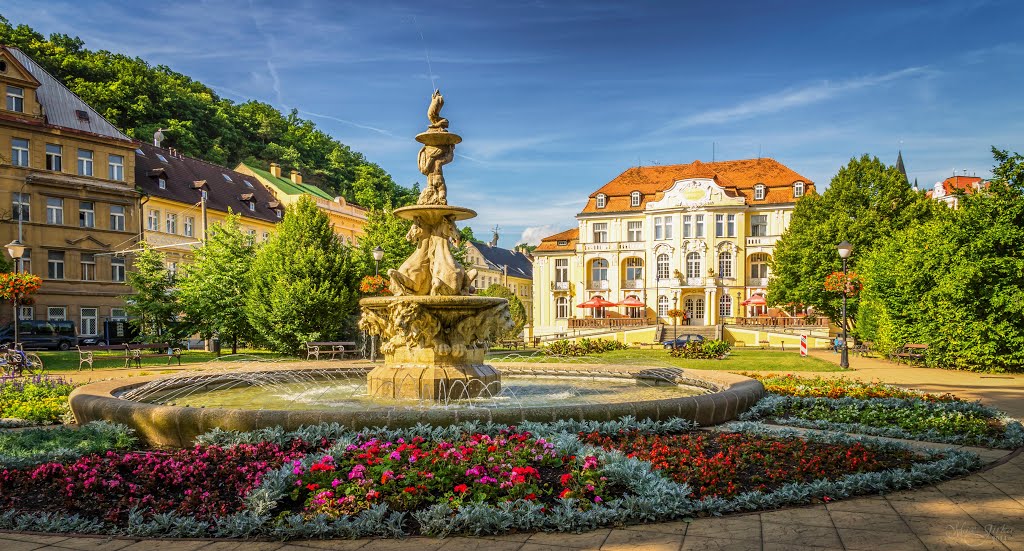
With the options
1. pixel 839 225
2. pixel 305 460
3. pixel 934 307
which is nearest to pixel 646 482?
pixel 305 460

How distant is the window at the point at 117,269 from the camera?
144ft

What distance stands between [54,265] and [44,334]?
19.8ft

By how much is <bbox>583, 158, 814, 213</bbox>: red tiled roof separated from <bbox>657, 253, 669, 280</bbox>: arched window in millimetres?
4899

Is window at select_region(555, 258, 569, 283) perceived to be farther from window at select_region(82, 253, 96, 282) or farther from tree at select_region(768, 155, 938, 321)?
window at select_region(82, 253, 96, 282)

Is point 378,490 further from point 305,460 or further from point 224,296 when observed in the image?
point 224,296

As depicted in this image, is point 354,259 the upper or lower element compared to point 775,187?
lower

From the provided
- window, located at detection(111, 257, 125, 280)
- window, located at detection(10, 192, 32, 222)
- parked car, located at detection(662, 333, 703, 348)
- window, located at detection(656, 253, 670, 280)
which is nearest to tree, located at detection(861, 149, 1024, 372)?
parked car, located at detection(662, 333, 703, 348)

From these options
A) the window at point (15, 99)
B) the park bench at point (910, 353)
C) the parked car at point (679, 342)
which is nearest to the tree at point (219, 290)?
the window at point (15, 99)

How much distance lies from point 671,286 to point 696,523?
5920 centimetres

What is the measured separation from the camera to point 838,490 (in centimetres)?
620

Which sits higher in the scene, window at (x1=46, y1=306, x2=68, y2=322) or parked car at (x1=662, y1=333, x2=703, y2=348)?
window at (x1=46, y1=306, x2=68, y2=322)

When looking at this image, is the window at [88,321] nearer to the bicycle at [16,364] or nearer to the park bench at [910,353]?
the bicycle at [16,364]

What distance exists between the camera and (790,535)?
518 centimetres

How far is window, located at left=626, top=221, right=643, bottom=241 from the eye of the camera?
6581 centimetres
